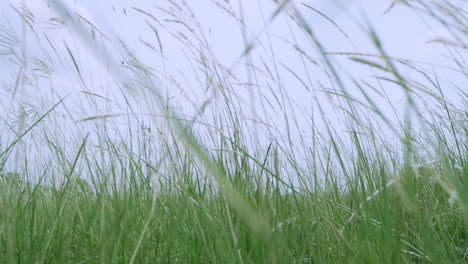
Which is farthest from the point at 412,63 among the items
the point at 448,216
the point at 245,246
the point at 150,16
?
the point at 245,246

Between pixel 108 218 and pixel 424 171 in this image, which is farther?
pixel 424 171

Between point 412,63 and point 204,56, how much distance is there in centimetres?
92

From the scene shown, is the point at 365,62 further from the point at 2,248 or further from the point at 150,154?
the point at 150,154

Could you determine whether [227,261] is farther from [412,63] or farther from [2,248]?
[412,63]

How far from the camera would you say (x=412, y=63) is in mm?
1926

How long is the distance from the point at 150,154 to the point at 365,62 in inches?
58.2

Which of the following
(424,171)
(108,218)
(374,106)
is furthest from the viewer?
(424,171)

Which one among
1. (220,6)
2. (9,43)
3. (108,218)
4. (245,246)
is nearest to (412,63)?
(220,6)

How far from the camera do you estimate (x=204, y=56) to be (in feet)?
5.11

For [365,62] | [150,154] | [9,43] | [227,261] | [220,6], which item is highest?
[9,43]

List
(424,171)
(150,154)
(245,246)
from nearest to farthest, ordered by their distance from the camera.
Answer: (245,246)
(424,171)
(150,154)

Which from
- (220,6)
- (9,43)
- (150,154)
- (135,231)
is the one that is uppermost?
(9,43)

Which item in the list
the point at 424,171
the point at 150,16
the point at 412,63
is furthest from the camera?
the point at 424,171

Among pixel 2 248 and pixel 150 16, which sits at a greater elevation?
pixel 150 16
